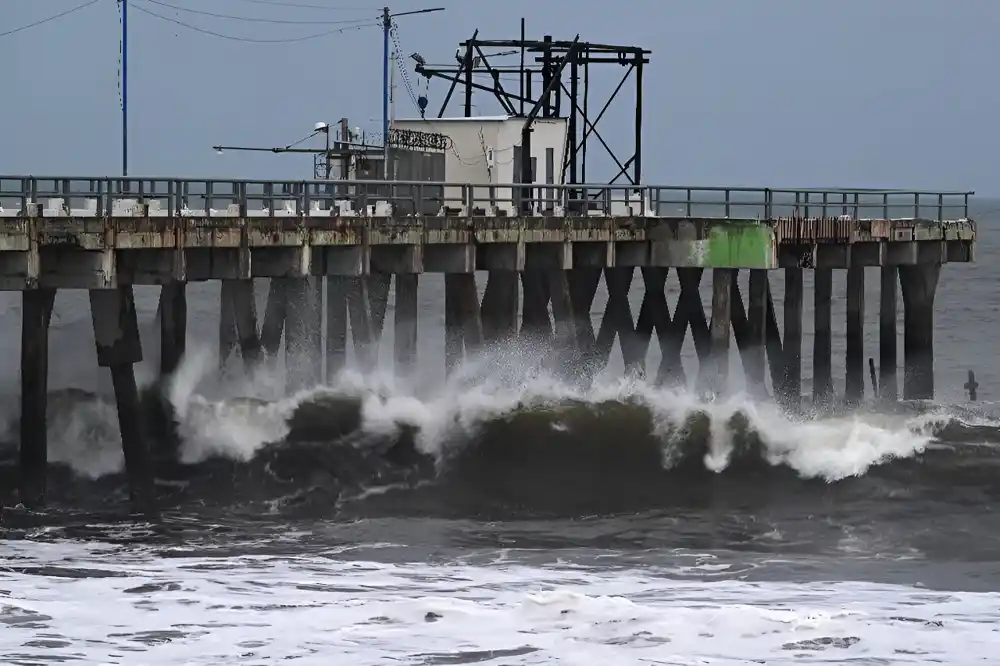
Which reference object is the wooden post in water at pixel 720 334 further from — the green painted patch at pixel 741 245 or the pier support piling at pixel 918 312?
the pier support piling at pixel 918 312

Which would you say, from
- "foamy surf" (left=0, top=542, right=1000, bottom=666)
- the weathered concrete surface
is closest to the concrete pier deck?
the weathered concrete surface

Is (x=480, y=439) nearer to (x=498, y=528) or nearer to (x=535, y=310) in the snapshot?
(x=535, y=310)

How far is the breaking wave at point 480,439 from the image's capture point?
29859mm

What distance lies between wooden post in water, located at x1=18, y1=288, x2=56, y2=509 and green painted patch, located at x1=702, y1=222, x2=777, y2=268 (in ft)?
41.4

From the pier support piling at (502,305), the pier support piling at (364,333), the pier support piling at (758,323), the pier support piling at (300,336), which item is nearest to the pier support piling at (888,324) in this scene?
the pier support piling at (758,323)

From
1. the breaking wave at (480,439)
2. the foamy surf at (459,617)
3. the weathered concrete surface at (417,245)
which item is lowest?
the foamy surf at (459,617)

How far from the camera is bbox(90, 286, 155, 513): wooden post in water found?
26.2 metres

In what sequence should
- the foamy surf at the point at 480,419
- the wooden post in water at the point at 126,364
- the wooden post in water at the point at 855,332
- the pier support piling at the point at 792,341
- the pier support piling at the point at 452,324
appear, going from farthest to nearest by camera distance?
the wooden post in water at the point at 855,332 → the pier support piling at the point at 792,341 → the pier support piling at the point at 452,324 → the foamy surf at the point at 480,419 → the wooden post in water at the point at 126,364

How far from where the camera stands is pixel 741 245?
1312 inches

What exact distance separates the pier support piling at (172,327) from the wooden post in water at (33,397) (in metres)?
6.15

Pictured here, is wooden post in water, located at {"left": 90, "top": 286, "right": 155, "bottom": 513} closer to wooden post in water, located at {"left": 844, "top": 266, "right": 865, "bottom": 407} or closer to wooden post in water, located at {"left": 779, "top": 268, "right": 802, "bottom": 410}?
wooden post in water, located at {"left": 779, "top": 268, "right": 802, "bottom": 410}

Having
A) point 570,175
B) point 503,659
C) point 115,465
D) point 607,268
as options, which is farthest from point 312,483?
point 570,175

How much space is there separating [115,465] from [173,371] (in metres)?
4.22

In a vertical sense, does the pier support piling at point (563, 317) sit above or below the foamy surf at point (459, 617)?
above
